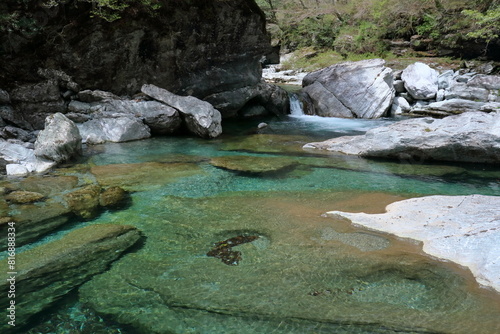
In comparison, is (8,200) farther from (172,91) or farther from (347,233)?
(172,91)

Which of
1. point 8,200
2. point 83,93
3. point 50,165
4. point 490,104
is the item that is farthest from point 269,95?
point 8,200

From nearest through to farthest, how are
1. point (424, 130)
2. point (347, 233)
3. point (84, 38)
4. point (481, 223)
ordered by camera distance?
point (481, 223)
point (347, 233)
point (424, 130)
point (84, 38)

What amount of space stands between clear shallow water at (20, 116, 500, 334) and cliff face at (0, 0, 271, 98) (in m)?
6.44

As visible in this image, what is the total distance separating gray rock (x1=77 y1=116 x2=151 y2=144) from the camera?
12283mm

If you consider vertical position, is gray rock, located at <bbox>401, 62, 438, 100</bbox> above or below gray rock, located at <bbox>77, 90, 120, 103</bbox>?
below

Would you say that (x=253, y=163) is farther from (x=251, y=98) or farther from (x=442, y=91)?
(x=442, y=91)

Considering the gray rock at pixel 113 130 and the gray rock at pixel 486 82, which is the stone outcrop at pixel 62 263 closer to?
the gray rock at pixel 113 130

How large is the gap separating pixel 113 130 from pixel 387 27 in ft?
83.4

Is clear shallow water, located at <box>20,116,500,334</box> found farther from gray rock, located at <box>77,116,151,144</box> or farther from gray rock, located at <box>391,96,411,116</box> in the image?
gray rock, located at <box>391,96,411,116</box>

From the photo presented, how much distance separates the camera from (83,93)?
1322 centimetres

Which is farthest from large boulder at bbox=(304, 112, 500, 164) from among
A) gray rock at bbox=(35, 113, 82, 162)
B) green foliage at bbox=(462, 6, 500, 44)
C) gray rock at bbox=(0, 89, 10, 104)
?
gray rock at bbox=(0, 89, 10, 104)

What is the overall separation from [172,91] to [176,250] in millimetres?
11048

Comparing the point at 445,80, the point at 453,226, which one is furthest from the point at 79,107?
the point at 445,80

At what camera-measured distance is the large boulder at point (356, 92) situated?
17.0m
